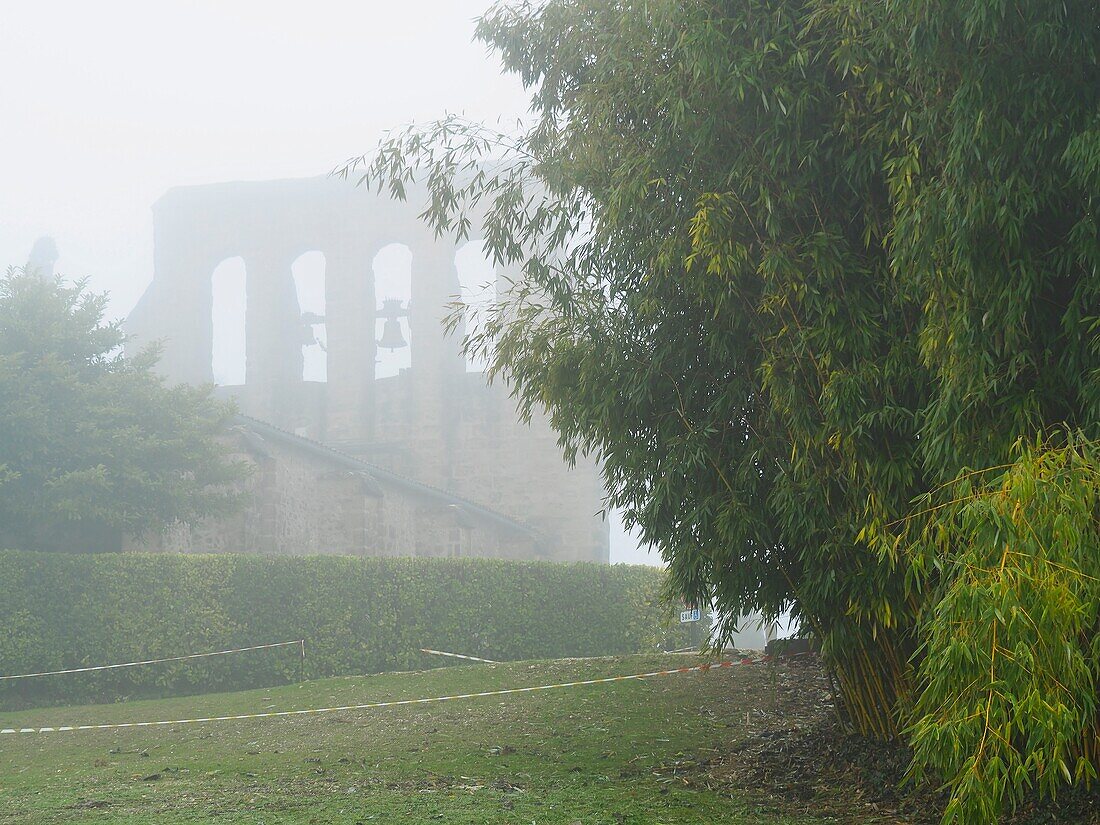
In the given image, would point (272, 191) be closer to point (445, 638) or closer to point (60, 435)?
point (60, 435)

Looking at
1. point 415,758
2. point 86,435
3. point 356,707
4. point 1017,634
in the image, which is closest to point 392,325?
point 86,435

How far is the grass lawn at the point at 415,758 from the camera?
579 centimetres

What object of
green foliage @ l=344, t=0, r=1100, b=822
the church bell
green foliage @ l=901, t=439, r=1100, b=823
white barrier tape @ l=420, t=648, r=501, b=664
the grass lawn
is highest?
the church bell

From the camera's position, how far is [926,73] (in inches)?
189

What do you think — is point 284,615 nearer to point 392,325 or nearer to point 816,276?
point 816,276

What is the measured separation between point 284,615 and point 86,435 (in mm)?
4468

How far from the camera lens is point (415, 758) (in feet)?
25.9

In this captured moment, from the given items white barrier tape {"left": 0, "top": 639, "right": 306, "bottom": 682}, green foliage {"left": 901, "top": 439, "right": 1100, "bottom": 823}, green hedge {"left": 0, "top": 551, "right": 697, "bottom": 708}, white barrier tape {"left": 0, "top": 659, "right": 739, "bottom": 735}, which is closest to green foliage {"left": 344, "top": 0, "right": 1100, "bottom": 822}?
green foliage {"left": 901, "top": 439, "right": 1100, "bottom": 823}

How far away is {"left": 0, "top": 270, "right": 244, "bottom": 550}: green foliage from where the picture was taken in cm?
1575

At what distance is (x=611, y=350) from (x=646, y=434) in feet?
2.00

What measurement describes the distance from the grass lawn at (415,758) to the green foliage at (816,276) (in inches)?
60.3

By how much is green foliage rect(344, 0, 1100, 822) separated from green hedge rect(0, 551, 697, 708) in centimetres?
545

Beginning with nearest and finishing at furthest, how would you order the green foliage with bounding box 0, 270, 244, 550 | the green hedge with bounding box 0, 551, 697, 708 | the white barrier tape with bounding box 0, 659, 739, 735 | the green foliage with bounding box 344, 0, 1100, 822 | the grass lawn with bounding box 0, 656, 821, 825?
1. the green foliage with bounding box 344, 0, 1100, 822
2. the grass lawn with bounding box 0, 656, 821, 825
3. the white barrier tape with bounding box 0, 659, 739, 735
4. the green hedge with bounding box 0, 551, 697, 708
5. the green foliage with bounding box 0, 270, 244, 550

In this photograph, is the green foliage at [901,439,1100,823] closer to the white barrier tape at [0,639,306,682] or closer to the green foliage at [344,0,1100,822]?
the green foliage at [344,0,1100,822]
